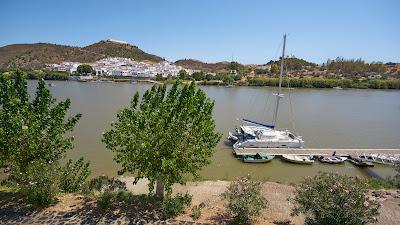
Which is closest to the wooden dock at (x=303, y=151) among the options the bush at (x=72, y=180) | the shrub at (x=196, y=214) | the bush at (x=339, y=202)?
the bush at (x=72, y=180)

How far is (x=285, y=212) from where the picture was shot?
53.6 ft

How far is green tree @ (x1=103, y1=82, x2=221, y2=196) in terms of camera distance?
490 inches

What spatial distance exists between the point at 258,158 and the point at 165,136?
58.0ft

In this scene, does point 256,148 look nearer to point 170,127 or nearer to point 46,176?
point 170,127

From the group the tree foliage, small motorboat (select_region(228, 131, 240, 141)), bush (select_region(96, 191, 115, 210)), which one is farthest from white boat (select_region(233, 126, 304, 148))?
the tree foliage

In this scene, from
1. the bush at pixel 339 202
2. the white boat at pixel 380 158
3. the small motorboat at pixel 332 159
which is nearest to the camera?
the bush at pixel 339 202

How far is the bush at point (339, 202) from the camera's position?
34.2 ft

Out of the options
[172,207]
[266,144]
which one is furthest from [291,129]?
[172,207]

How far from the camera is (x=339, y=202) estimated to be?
34.8 feet

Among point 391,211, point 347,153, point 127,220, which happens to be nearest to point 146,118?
point 127,220

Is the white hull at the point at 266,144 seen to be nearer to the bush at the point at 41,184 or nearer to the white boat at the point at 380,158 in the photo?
the white boat at the point at 380,158

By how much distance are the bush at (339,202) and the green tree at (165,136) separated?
14.7ft

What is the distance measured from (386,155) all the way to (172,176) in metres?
24.9

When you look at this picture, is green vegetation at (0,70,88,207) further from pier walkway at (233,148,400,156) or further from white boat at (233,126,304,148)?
white boat at (233,126,304,148)
